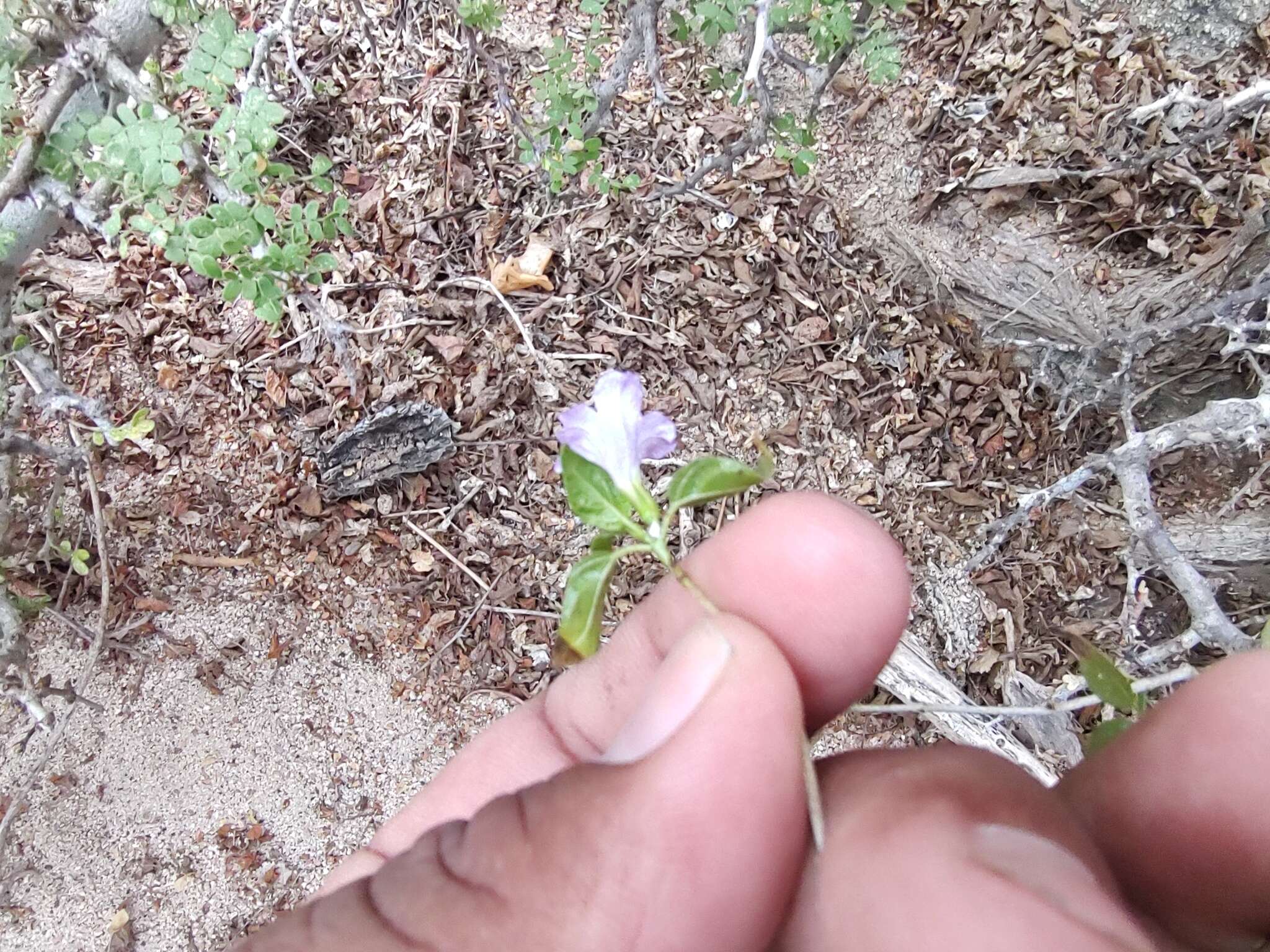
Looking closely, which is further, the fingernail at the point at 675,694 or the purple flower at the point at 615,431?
the purple flower at the point at 615,431

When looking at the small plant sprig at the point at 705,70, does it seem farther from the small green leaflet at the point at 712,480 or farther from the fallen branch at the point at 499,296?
the small green leaflet at the point at 712,480

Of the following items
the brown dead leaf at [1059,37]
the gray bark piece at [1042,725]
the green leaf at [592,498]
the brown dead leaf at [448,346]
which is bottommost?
the gray bark piece at [1042,725]

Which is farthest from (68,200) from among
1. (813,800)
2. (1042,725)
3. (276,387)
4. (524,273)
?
(1042,725)

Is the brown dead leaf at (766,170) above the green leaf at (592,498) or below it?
above

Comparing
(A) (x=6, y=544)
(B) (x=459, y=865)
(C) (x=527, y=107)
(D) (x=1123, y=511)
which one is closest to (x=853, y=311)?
(D) (x=1123, y=511)

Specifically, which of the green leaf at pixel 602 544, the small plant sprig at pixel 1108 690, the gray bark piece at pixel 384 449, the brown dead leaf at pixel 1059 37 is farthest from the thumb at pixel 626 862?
the brown dead leaf at pixel 1059 37

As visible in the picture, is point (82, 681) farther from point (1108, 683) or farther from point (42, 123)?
point (1108, 683)
